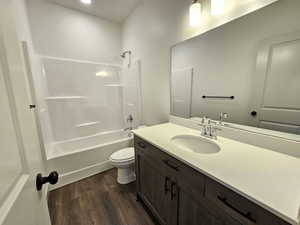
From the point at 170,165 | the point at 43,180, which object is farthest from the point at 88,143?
the point at 43,180

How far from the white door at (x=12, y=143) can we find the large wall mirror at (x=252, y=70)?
1.43 m

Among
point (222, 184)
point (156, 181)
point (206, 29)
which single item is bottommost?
point (156, 181)

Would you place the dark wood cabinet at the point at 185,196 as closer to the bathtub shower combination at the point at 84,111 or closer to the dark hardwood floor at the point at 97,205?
the dark hardwood floor at the point at 97,205

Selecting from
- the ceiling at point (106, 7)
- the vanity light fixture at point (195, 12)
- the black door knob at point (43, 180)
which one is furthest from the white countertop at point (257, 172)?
the ceiling at point (106, 7)

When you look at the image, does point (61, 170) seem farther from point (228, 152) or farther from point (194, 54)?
point (194, 54)

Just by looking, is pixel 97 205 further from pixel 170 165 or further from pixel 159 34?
pixel 159 34

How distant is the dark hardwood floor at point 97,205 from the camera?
140 cm

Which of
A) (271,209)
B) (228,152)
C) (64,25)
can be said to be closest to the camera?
(271,209)

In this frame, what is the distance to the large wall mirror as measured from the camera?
2.97 ft

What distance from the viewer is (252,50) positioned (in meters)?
1.07

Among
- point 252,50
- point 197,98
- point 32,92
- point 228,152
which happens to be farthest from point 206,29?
point 32,92

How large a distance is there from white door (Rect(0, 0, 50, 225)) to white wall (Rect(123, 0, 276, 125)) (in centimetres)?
146

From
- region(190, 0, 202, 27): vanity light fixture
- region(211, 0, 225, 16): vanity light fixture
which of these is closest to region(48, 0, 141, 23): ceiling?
region(190, 0, 202, 27): vanity light fixture

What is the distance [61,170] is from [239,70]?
2.52 meters
